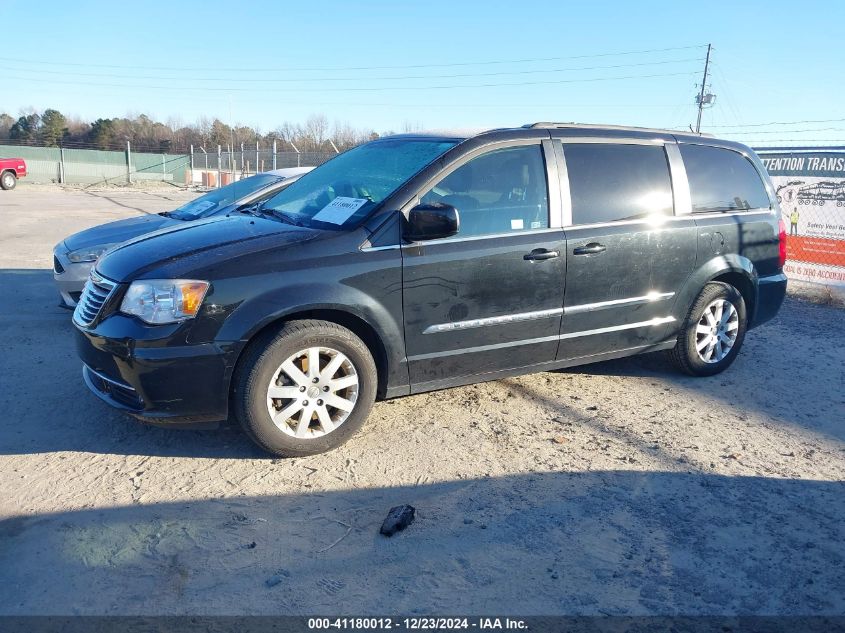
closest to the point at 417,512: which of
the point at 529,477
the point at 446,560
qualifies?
the point at 446,560

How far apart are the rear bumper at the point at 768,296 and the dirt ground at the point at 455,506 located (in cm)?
73

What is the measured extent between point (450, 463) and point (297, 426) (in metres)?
0.89

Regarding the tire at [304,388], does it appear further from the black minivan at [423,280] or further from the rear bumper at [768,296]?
the rear bumper at [768,296]

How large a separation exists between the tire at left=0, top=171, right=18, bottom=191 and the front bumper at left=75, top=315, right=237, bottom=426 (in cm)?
3042

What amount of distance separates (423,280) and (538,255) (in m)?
0.83

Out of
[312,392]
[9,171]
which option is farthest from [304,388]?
[9,171]

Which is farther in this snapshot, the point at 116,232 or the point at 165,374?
the point at 116,232

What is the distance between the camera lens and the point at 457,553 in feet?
10.0

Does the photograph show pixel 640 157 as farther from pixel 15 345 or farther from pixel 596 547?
pixel 15 345

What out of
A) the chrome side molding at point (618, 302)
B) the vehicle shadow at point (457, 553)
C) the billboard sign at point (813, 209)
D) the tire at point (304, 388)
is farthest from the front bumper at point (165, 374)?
the billboard sign at point (813, 209)

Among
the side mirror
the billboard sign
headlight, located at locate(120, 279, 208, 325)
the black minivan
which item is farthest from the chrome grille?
the billboard sign

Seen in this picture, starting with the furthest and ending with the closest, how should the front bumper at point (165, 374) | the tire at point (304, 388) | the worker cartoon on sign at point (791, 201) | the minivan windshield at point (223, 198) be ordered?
1. the worker cartoon on sign at point (791, 201)
2. the minivan windshield at point (223, 198)
3. the tire at point (304, 388)
4. the front bumper at point (165, 374)

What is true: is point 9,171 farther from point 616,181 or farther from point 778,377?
point 778,377

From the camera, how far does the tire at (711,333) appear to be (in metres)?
5.29
